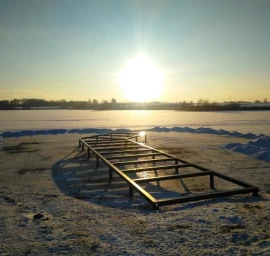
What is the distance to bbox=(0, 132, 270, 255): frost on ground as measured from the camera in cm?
302

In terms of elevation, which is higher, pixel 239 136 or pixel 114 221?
pixel 239 136

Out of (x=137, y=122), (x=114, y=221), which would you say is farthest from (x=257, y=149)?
(x=137, y=122)

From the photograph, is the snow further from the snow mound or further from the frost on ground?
the frost on ground

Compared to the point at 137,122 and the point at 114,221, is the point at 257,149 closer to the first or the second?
the point at 114,221

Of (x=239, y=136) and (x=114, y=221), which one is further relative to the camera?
(x=239, y=136)

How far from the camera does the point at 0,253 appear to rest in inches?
115

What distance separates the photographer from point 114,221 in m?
3.77

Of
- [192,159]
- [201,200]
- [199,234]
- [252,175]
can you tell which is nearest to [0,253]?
[199,234]

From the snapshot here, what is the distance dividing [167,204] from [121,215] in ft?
2.33

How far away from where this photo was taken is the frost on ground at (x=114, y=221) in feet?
9.91

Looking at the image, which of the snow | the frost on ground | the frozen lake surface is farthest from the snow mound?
the frozen lake surface

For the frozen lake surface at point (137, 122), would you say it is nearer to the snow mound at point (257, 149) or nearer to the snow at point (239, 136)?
the snow at point (239, 136)

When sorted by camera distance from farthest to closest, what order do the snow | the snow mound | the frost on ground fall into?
the snow
the snow mound
the frost on ground

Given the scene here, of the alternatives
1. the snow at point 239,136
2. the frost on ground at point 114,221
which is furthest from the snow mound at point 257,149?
the frost on ground at point 114,221
